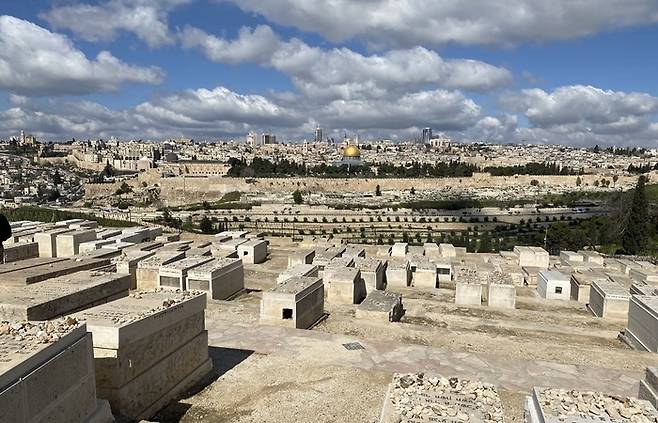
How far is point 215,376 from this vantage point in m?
8.14

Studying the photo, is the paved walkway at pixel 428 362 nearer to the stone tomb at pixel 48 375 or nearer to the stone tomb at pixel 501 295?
the stone tomb at pixel 48 375

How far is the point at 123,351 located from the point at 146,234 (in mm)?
16512

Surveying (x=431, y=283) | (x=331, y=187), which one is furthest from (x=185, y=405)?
(x=331, y=187)

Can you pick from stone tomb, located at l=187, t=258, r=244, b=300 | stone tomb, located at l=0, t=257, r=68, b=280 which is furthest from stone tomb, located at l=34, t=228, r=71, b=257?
stone tomb, located at l=187, t=258, r=244, b=300

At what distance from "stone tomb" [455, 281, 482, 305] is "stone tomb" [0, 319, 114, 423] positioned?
10.7m

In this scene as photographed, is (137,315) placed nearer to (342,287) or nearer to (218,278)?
(218,278)

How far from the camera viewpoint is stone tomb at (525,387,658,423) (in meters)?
5.11

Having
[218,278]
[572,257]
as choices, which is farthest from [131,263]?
[572,257]

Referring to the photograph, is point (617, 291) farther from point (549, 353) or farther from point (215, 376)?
point (215, 376)

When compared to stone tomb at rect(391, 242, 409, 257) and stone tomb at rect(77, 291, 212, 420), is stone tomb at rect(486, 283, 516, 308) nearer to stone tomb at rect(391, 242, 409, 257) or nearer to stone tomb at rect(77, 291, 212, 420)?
stone tomb at rect(391, 242, 409, 257)

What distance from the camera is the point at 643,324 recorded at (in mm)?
10695

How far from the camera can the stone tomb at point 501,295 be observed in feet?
46.3

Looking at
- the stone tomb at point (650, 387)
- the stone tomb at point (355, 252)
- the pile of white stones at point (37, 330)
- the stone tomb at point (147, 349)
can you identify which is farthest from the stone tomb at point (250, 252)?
the stone tomb at point (650, 387)

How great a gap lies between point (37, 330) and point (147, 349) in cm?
169
